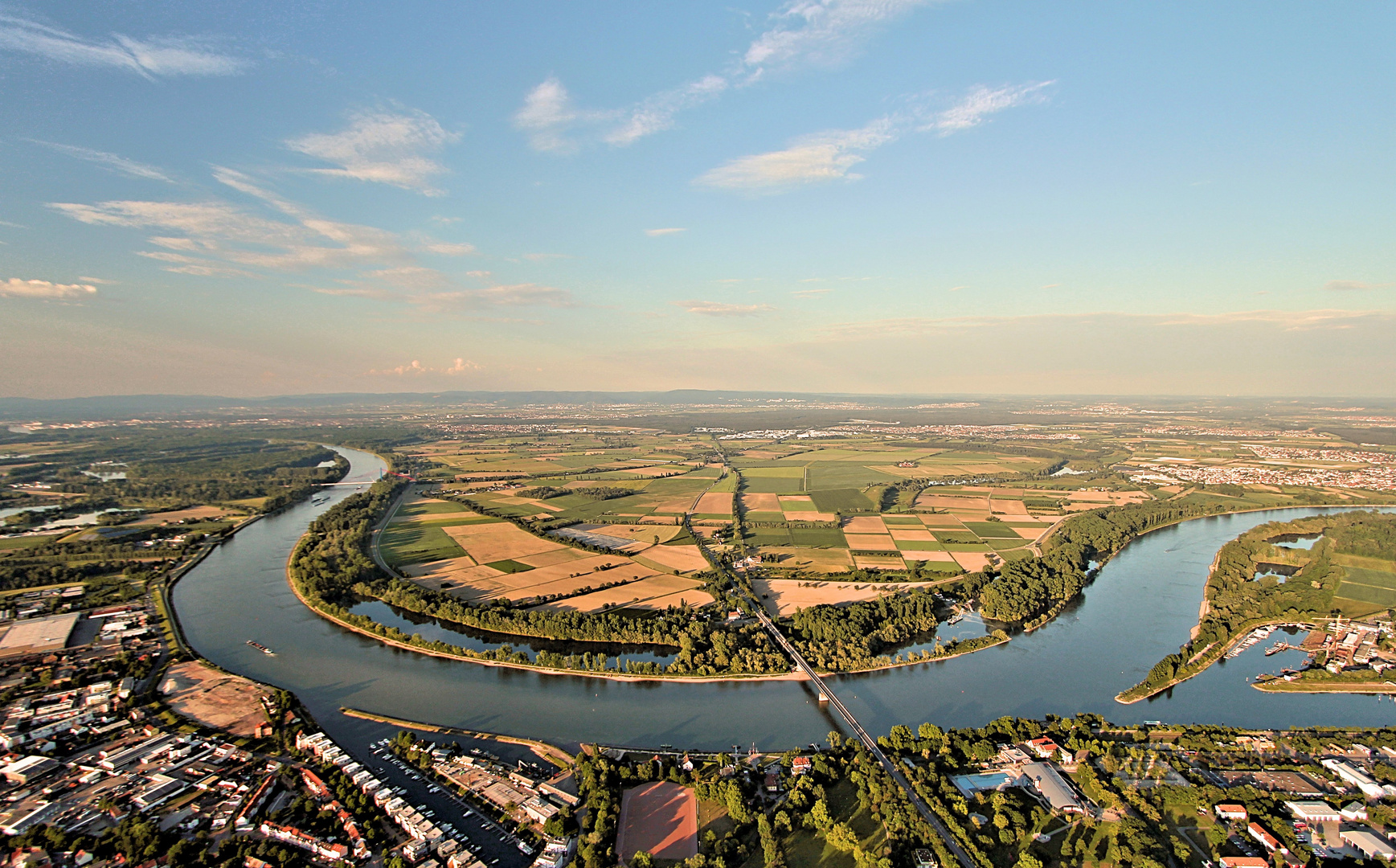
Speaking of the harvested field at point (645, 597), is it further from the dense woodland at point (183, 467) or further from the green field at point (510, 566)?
the dense woodland at point (183, 467)

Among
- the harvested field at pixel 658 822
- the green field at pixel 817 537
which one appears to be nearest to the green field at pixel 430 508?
the green field at pixel 817 537

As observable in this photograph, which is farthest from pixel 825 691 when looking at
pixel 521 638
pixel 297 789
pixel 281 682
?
pixel 281 682

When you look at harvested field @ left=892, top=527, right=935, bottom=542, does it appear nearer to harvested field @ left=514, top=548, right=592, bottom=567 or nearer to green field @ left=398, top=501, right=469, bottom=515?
harvested field @ left=514, top=548, right=592, bottom=567

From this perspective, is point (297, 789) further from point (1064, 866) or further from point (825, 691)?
point (1064, 866)

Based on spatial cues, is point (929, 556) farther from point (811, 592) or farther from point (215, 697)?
point (215, 697)

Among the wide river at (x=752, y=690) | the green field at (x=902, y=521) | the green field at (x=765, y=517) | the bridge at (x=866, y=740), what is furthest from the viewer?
the green field at (x=765, y=517)
